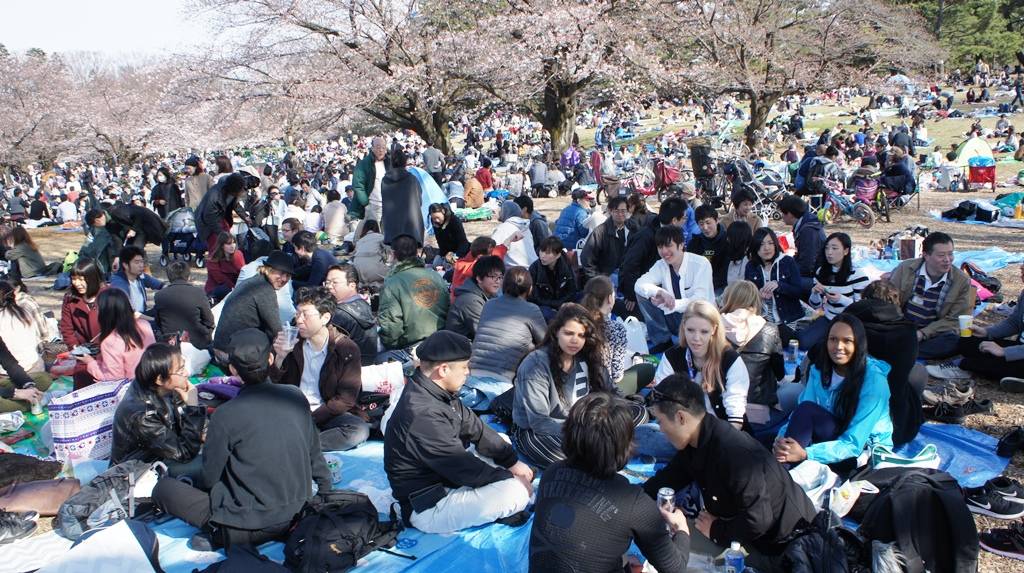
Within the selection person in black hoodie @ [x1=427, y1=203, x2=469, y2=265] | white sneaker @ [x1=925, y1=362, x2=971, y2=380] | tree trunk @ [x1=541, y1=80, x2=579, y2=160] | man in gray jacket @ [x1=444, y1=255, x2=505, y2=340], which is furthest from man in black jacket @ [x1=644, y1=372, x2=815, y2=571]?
tree trunk @ [x1=541, y1=80, x2=579, y2=160]

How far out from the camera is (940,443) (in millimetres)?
4641

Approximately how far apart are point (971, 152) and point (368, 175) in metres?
12.4

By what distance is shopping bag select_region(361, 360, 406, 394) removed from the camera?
5.36m

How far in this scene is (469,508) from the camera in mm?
3742

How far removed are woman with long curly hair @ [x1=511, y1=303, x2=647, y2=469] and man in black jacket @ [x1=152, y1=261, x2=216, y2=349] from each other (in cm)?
339

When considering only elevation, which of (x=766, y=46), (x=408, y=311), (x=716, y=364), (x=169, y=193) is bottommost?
(x=716, y=364)

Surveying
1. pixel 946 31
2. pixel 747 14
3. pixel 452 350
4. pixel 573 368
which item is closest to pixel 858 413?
pixel 573 368

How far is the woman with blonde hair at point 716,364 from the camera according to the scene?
421 cm

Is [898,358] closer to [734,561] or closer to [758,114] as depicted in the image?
[734,561]

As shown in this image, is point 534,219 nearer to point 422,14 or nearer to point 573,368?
point 573,368

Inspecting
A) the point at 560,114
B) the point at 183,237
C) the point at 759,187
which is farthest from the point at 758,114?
the point at 183,237

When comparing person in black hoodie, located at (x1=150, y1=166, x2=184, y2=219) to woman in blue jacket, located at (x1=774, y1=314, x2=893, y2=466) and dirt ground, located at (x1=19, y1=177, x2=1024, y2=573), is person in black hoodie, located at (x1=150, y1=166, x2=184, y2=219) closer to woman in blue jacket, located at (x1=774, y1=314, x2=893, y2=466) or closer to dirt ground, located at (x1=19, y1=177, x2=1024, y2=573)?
dirt ground, located at (x1=19, y1=177, x2=1024, y2=573)

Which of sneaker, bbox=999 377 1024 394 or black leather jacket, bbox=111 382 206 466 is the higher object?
black leather jacket, bbox=111 382 206 466

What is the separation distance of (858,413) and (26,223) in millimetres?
20135
